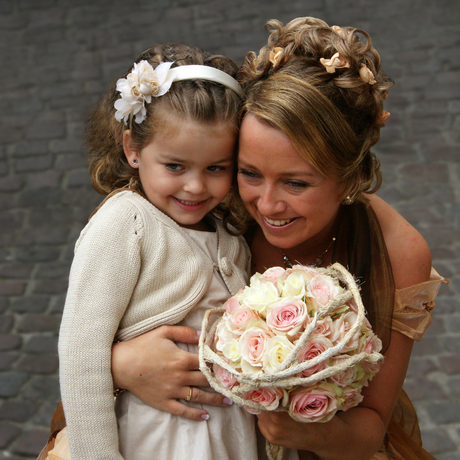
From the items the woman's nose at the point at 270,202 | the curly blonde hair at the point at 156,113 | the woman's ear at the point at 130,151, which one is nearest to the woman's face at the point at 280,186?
the woman's nose at the point at 270,202

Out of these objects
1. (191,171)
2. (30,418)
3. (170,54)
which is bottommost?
(30,418)

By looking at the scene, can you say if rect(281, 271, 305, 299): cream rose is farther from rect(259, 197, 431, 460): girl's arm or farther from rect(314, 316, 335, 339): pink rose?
rect(259, 197, 431, 460): girl's arm

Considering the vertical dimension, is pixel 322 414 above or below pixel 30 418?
above

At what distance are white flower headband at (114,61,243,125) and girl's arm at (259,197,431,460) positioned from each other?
34.6 inches

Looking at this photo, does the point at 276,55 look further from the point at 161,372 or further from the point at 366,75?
the point at 161,372

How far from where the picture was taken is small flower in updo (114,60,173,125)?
1.92 meters

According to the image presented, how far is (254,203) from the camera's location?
2.03 meters

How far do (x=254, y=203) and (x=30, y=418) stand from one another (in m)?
2.79

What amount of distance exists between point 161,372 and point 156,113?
896 millimetres

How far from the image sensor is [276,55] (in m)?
1.92

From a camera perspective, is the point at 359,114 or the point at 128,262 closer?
the point at 128,262

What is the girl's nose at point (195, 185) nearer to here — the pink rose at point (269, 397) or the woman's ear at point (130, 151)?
the woman's ear at point (130, 151)

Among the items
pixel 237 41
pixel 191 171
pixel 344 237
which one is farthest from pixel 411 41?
pixel 191 171

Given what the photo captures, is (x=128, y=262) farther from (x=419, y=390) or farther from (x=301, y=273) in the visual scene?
(x=419, y=390)
